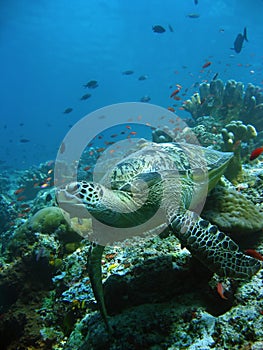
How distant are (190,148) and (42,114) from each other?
5044 inches

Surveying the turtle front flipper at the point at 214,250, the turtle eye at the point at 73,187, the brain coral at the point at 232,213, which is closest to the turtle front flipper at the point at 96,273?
the turtle eye at the point at 73,187

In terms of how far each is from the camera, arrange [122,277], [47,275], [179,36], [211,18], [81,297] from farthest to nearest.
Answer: [179,36] < [211,18] < [47,275] < [81,297] < [122,277]

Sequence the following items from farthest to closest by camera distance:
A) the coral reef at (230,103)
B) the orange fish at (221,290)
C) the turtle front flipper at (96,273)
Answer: the coral reef at (230,103)
the turtle front flipper at (96,273)
the orange fish at (221,290)

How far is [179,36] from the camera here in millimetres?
53125

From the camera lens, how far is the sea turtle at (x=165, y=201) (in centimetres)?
203

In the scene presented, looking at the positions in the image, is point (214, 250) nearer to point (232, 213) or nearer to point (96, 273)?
point (232, 213)

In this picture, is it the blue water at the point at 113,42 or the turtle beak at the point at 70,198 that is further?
the blue water at the point at 113,42

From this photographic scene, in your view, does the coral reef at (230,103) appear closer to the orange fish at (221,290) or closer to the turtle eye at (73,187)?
the orange fish at (221,290)

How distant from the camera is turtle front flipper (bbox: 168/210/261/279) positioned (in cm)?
196

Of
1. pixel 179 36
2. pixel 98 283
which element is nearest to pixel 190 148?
pixel 98 283

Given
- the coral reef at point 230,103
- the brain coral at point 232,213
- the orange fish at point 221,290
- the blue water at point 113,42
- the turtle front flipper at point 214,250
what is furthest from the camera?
the blue water at point 113,42

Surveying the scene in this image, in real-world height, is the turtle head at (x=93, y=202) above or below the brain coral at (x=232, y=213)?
above

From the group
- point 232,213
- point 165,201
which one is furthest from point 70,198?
point 232,213

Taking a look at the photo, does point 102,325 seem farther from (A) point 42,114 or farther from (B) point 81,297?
(A) point 42,114
